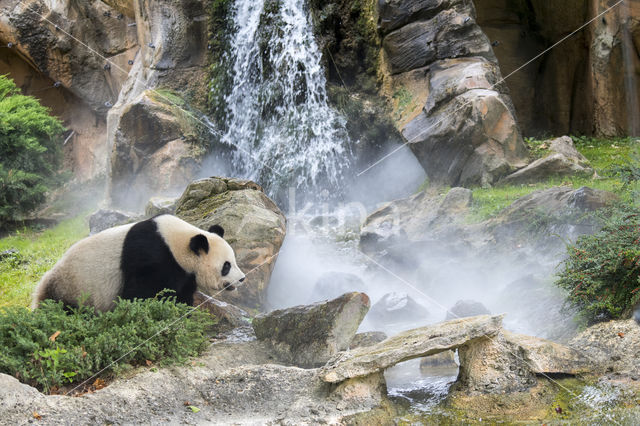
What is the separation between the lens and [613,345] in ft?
17.0

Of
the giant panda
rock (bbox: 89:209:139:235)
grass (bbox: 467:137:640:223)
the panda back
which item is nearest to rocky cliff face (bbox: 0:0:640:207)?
grass (bbox: 467:137:640:223)

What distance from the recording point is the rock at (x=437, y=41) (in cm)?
1373

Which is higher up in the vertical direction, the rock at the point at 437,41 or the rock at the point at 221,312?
the rock at the point at 437,41

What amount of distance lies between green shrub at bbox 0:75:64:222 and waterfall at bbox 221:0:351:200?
207 inches

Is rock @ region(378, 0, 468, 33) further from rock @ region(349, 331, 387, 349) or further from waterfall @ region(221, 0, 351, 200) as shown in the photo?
rock @ region(349, 331, 387, 349)

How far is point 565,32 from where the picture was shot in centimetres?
1784

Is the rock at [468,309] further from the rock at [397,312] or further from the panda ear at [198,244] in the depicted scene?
the panda ear at [198,244]


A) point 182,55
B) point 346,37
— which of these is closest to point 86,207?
point 182,55

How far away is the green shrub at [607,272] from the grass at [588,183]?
1738 mm

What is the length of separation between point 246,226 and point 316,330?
2.44m

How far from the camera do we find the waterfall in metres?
14.3

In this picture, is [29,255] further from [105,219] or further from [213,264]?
[213,264]

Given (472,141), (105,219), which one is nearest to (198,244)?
(105,219)

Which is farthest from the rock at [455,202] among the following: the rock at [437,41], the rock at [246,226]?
the rock at [437,41]
